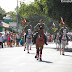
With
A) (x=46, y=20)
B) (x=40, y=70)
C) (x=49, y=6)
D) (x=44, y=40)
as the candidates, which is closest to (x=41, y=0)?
(x=49, y=6)

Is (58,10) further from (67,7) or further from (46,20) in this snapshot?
(46,20)

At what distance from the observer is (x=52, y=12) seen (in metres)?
29.7

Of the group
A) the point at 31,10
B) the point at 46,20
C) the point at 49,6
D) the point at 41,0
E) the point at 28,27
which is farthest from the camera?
the point at 46,20

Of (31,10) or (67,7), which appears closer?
(67,7)

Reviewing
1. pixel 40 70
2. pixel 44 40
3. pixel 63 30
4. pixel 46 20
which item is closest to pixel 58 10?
pixel 63 30

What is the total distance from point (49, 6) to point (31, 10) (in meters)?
14.4

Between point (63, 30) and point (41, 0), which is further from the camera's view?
point (41, 0)

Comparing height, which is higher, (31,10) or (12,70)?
(31,10)

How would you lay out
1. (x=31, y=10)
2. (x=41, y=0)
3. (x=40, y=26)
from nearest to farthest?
(x=40, y=26) < (x=41, y=0) < (x=31, y=10)

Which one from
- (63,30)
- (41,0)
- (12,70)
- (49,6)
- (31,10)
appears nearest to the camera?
(12,70)

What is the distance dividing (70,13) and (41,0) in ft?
25.8

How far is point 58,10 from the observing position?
28547 mm

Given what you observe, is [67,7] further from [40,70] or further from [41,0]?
[40,70]

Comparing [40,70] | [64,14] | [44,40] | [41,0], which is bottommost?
[40,70]
